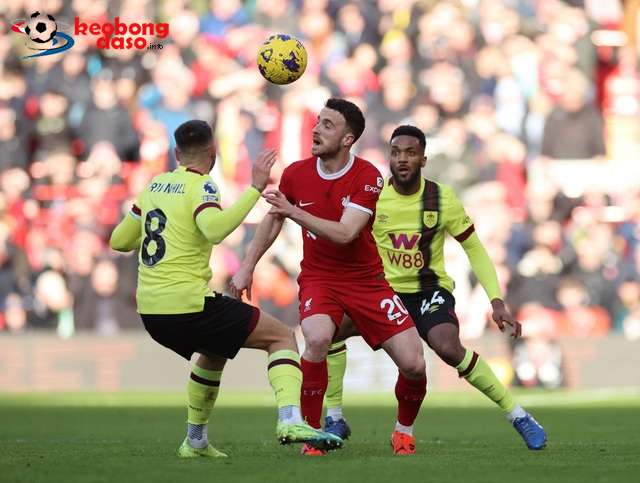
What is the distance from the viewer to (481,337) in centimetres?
1798

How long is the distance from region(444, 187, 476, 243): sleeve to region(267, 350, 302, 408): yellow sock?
2313 mm

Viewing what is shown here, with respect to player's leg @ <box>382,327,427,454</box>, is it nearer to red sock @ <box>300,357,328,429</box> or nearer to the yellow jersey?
red sock @ <box>300,357,328,429</box>

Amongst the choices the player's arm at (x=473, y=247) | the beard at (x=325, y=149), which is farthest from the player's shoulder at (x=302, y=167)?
the player's arm at (x=473, y=247)

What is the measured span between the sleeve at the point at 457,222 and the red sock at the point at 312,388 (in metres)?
1.84

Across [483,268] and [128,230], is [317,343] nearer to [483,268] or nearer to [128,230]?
[128,230]

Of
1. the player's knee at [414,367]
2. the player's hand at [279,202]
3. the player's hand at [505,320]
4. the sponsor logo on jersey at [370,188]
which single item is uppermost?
the sponsor logo on jersey at [370,188]

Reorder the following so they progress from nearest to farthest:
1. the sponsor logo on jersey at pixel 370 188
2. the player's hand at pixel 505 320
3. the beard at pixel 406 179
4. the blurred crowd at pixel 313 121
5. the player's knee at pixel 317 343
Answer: the player's knee at pixel 317 343
the sponsor logo on jersey at pixel 370 188
the player's hand at pixel 505 320
the beard at pixel 406 179
the blurred crowd at pixel 313 121

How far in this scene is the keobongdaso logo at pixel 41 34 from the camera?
20.8 m

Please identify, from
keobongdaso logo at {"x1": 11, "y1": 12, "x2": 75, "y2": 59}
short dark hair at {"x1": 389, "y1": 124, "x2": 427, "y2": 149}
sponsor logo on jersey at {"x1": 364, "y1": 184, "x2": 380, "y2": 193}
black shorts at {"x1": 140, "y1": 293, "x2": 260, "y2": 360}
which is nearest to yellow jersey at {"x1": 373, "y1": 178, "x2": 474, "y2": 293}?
short dark hair at {"x1": 389, "y1": 124, "x2": 427, "y2": 149}

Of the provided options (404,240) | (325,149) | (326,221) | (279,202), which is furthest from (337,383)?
(279,202)

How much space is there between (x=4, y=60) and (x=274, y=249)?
17.5 feet

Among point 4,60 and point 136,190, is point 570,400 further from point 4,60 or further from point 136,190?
point 4,60

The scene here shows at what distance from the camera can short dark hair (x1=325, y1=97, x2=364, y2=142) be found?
943 centimetres

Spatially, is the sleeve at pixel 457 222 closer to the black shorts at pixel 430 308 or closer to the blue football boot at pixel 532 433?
the black shorts at pixel 430 308
